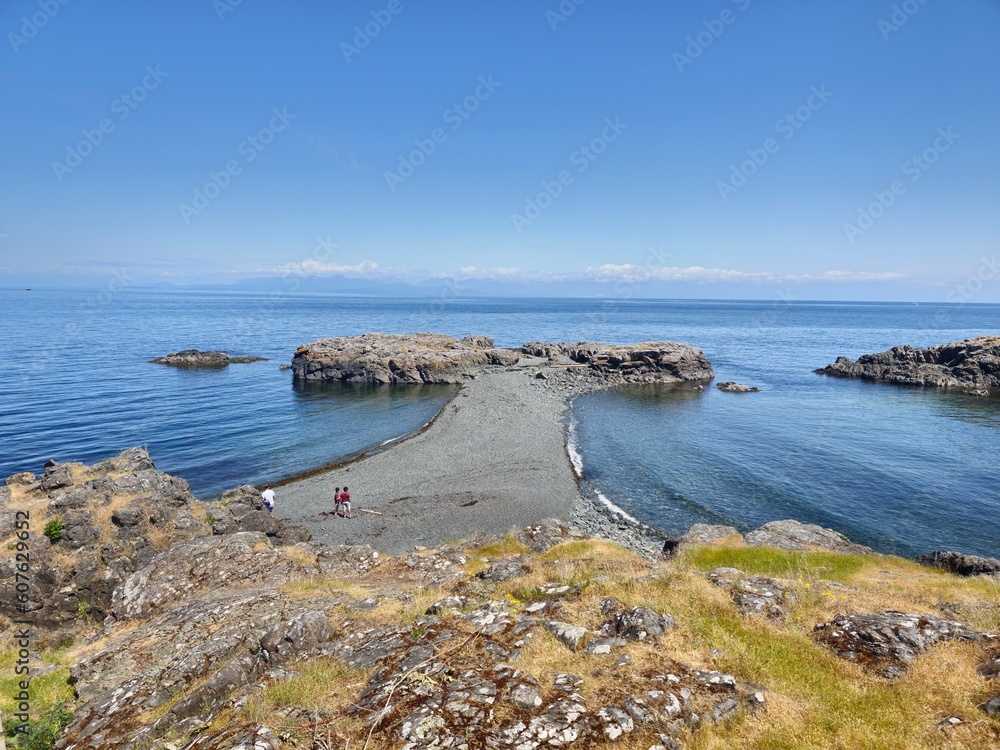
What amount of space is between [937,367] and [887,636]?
97100 millimetres

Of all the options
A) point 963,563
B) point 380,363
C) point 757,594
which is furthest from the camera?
point 380,363

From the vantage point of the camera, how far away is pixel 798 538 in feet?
86.1

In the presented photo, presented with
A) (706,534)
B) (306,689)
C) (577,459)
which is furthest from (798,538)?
(306,689)

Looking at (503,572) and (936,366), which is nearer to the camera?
(503,572)

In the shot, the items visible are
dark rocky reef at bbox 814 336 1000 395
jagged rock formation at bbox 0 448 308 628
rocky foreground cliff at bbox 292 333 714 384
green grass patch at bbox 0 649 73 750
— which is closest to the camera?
green grass patch at bbox 0 649 73 750

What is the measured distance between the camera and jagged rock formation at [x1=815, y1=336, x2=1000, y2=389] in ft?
248

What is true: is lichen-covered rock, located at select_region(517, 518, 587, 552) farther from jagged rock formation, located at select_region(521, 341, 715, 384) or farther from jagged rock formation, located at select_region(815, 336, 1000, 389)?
jagged rock formation, located at select_region(815, 336, 1000, 389)

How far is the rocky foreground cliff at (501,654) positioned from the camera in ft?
27.5

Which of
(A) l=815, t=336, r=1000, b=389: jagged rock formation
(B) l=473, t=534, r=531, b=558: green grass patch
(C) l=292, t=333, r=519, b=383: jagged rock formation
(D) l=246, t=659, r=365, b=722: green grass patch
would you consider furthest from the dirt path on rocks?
(A) l=815, t=336, r=1000, b=389: jagged rock formation

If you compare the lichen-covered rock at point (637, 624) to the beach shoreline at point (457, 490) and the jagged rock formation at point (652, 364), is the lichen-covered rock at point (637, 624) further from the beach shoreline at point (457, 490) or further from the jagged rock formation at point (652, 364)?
the jagged rock formation at point (652, 364)

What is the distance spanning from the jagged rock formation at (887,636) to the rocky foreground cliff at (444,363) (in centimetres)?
6958

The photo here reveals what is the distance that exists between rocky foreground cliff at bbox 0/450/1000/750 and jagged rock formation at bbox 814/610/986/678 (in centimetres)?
4

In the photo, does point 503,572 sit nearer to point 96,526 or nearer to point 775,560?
point 775,560

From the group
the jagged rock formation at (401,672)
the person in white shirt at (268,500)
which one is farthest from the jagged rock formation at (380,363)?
the jagged rock formation at (401,672)
